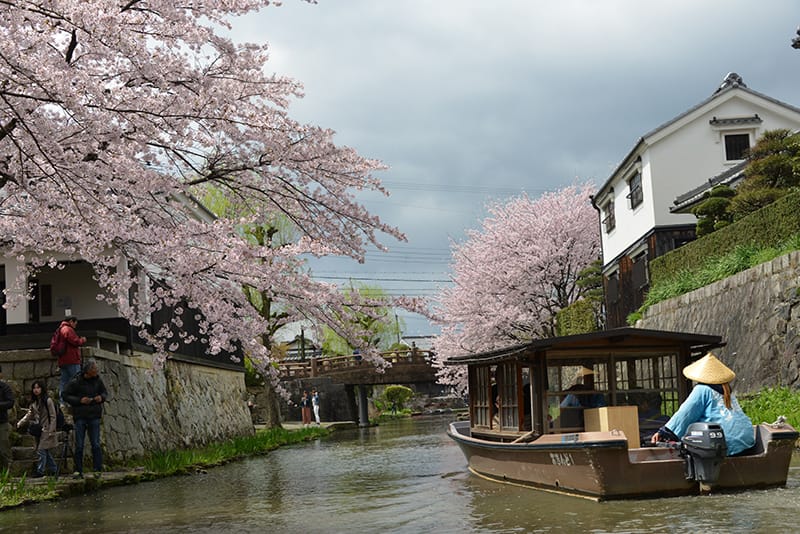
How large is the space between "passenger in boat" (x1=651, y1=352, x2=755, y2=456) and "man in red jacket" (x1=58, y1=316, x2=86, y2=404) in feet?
32.8

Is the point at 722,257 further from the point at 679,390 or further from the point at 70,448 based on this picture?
the point at 70,448

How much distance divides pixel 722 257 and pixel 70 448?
627 inches

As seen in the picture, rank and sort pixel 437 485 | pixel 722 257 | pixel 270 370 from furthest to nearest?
pixel 722 257 → pixel 270 370 → pixel 437 485

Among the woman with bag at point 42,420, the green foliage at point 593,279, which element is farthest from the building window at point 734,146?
the woman with bag at point 42,420

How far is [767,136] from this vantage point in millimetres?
23422

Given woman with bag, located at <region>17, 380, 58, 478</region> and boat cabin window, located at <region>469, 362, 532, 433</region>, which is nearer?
boat cabin window, located at <region>469, 362, 532, 433</region>

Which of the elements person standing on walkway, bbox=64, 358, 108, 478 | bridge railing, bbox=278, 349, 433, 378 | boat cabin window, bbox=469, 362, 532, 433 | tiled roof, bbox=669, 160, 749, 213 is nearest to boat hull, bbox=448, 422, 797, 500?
boat cabin window, bbox=469, 362, 532, 433

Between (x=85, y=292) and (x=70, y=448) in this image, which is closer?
(x=70, y=448)

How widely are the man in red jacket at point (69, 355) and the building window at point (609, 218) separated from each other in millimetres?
24375

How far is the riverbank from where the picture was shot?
42.9ft

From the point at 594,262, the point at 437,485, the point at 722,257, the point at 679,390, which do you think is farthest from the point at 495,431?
the point at 594,262

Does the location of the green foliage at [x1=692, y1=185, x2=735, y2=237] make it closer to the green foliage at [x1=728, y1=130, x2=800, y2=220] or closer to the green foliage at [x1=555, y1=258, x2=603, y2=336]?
the green foliage at [x1=728, y1=130, x2=800, y2=220]

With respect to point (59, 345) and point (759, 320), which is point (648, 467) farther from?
point (59, 345)

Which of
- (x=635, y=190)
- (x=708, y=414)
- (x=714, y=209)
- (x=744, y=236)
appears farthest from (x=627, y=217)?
(x=708, y=414)
